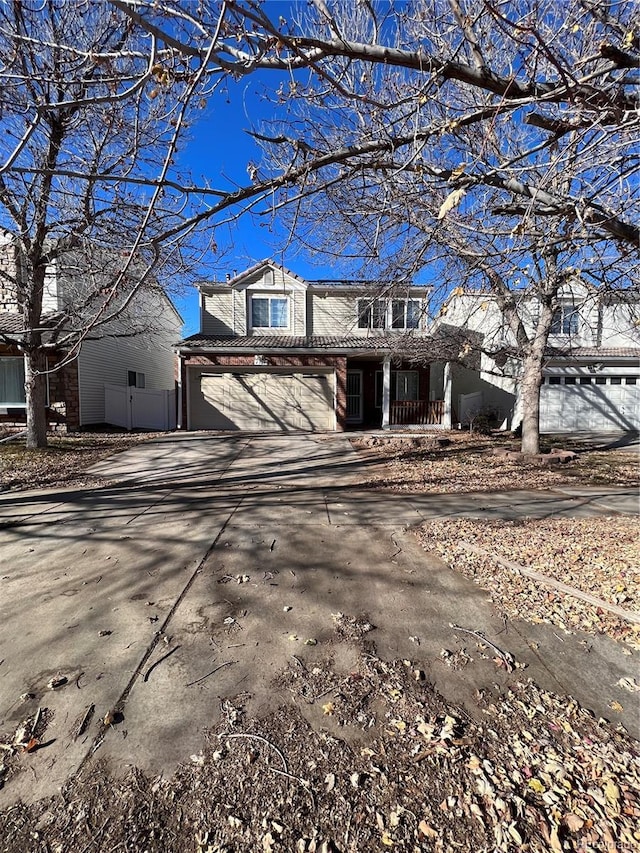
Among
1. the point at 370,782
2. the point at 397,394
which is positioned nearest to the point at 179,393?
the point at 397,394

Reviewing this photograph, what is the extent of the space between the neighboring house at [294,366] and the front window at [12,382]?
5.57 m

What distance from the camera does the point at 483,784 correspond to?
5.37ft

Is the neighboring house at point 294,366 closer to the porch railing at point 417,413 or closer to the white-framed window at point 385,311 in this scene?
the porch railing at point 417,413

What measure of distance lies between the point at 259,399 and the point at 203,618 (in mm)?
12603

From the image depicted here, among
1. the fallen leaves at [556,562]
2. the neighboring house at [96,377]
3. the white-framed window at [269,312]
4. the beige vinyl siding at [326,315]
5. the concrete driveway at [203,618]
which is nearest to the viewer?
the concrete driveway at [203,618]

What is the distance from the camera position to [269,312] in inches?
653

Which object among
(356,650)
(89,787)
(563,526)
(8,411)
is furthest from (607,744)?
(8,411)

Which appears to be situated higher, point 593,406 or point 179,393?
point 179,393

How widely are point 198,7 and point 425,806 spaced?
4.42 meters

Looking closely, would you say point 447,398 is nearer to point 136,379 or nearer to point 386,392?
point 386,392

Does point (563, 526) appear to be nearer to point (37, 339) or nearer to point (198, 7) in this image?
point (198, 7)

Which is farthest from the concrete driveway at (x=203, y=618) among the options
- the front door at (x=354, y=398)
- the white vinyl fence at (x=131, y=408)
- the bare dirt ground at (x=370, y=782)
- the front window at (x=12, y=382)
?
the front door at (x=354, y=398)

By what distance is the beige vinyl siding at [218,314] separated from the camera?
16359 mm

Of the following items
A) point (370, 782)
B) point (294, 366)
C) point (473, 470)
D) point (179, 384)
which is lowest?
point (370, 782)
